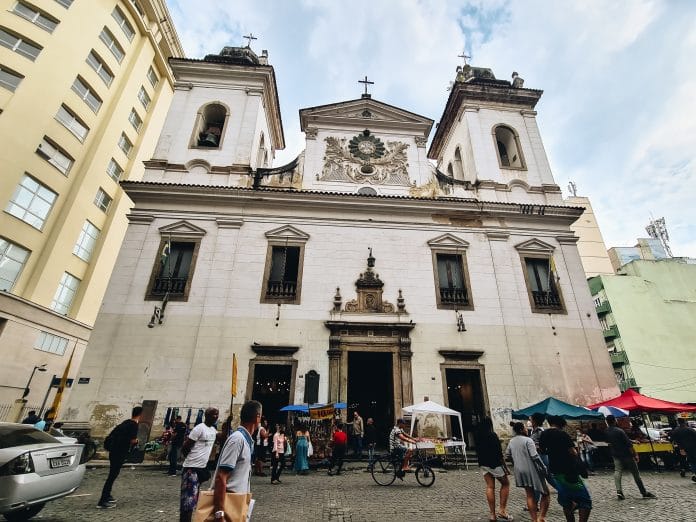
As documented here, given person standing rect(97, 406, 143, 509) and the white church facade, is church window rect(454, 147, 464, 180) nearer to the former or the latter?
the white church facade

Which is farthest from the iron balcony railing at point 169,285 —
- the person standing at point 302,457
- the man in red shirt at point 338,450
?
the man in red shirt at point 338,450

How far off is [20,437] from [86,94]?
2302 centimetres

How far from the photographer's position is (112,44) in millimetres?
23438

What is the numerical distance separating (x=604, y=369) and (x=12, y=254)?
2627 cm

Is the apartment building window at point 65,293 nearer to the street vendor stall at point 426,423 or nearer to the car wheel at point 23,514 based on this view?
the car wheel at point 23,514

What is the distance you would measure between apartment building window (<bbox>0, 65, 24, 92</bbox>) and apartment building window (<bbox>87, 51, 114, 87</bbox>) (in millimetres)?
4900

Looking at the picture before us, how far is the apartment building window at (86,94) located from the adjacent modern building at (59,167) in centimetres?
6

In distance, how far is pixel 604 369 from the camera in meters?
13.9

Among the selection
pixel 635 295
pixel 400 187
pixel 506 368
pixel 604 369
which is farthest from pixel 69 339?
pixel 635 295

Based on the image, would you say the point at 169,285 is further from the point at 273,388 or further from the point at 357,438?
the point at 357,438

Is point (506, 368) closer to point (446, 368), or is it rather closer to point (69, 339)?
point (446, 368)

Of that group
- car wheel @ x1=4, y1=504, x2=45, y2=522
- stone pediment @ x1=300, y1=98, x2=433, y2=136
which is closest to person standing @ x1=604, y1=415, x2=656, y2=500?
car wheel @ x1=4, y1=504, x2=45, y2=522

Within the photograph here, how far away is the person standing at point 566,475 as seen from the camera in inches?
191

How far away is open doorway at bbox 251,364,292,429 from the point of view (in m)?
13.2
